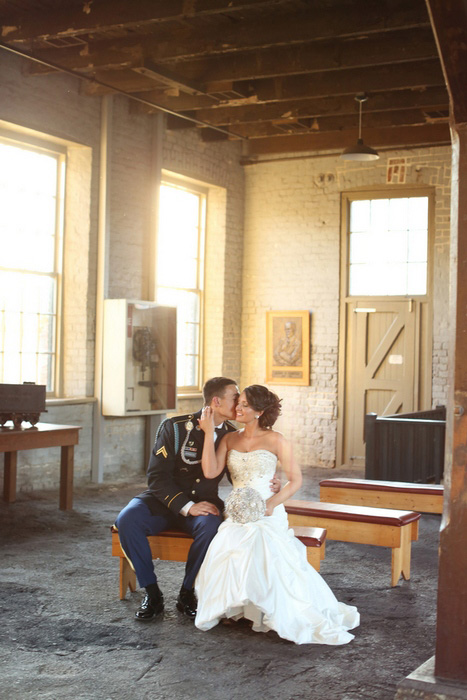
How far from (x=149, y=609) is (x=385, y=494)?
2.78m

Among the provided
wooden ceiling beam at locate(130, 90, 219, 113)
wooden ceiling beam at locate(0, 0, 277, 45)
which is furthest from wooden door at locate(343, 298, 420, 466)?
wooden ceiling beam at locate(0, 0, 277, 45)

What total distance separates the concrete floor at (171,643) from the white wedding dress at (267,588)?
0.29ft

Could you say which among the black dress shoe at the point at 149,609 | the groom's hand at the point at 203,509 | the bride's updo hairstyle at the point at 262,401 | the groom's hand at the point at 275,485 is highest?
the bride's updo hairstyle at the point at 262,401

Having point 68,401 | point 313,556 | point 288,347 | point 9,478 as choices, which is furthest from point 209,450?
point 288,347

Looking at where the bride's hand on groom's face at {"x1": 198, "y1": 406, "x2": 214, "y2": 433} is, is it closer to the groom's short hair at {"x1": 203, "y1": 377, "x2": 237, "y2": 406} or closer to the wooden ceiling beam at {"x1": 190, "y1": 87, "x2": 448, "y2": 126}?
the groom's short hair at {"x1": 203, "y1": 377, "x2": 237, "y2": 406}

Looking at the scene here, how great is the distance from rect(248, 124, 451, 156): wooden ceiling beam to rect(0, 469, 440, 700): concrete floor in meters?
6.28

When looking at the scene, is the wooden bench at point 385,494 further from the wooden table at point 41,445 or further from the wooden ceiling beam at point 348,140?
the wooden ceiling beam at point 348,140

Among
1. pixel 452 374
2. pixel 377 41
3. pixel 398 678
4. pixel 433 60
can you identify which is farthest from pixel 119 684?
pixel 433 60

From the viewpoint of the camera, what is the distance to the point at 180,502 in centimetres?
479

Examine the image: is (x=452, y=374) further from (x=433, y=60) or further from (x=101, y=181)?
(x=101, y=181)

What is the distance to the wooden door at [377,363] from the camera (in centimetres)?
1098

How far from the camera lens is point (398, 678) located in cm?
379

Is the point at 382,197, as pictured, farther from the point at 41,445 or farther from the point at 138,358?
the point at 41,445

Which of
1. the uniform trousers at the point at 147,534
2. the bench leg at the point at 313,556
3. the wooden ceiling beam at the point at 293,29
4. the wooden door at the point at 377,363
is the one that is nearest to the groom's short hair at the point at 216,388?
the uniform trousers at the point at 147,534
